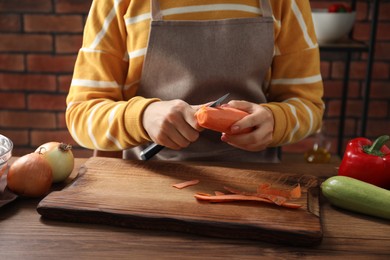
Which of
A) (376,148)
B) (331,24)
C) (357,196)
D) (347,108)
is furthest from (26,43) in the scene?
(357,196)

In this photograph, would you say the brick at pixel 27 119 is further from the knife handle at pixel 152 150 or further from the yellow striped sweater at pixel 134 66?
the knife handle at pixel 152 150

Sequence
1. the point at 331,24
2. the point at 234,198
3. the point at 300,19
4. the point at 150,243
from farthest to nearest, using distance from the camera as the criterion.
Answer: the point at 331,24 → the point at 300,19 → the point at 234,198 → the point at 150,243

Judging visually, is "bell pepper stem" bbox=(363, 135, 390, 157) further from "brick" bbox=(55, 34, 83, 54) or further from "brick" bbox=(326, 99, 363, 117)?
"brick" bbox=(55, 34, 83, 54)

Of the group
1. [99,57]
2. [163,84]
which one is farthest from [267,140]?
[99,57]

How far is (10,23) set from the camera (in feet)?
9.06

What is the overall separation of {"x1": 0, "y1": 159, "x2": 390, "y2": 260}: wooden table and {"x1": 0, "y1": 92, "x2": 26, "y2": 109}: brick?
76.8 inches

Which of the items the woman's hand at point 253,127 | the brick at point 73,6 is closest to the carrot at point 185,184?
the woman's hand at point 253,127

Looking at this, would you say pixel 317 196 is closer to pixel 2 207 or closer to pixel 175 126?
pixel 175 126

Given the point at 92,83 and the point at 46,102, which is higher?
the point at 92,83

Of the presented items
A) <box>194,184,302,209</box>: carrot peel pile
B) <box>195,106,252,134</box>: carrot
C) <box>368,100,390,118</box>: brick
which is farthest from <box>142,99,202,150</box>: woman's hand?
<box>368,100,390,118</box>: brick

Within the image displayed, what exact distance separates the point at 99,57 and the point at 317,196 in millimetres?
561

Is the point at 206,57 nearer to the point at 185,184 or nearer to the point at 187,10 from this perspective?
the point at 187,10

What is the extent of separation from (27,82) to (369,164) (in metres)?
2.03

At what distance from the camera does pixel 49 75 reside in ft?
9.32
